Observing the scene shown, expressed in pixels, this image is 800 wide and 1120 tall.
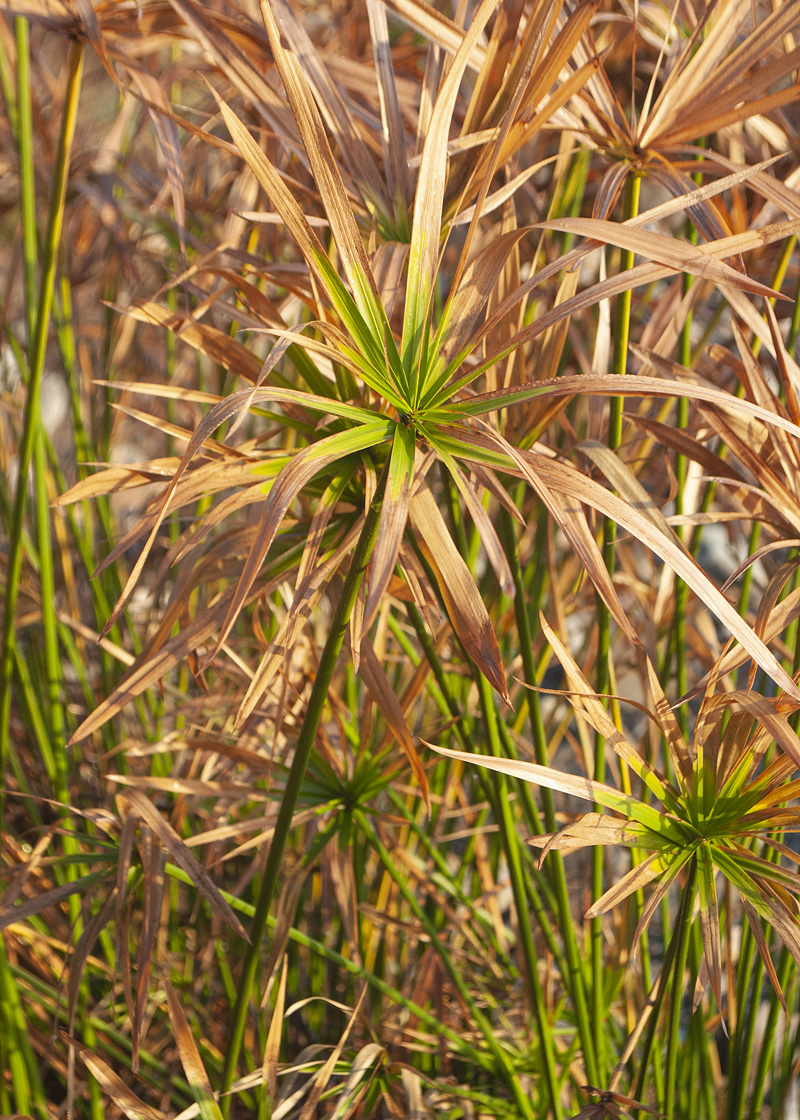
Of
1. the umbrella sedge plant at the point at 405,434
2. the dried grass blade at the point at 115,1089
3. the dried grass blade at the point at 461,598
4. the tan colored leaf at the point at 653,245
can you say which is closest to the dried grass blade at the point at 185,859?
the umbrella sedge plant at the point at 405,434

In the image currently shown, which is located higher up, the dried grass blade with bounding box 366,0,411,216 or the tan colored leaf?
the dried grass blade with bounding box 366,0,411,216

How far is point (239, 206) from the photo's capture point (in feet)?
2.92

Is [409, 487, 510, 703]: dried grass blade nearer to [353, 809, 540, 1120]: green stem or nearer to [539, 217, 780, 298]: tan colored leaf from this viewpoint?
[539, 217, 780, 298]: tan colored leaf

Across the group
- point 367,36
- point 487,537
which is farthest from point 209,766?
point 367,36

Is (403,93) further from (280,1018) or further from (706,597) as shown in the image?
(280,1018)

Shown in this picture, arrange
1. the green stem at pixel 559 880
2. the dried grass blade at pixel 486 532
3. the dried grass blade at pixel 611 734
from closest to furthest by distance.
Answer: the dried grass blade at pixel 486 532, the dried grass blade at pixel 611 734, the green stem at pixel 559 880

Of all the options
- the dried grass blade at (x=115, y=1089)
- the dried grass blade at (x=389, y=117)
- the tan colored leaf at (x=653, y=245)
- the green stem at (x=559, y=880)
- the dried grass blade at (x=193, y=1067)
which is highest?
the dried grass blade at (x=389, y=117)

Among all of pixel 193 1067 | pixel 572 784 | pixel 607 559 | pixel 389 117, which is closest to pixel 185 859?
pixel 193 1067

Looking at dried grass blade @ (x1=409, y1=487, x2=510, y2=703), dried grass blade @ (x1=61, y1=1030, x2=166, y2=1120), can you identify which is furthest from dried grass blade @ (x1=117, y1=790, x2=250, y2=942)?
dried grass blade @ (x1=409, y1=487, x2=510, y2=703)

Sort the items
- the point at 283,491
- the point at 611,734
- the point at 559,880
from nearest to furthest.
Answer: the point at 283,491 → the point at 611,734 → the point at 559,880

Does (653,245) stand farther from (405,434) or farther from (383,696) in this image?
(383,696)

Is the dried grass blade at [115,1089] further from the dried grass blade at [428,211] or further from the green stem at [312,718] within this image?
the dried grass blade at [428,211]

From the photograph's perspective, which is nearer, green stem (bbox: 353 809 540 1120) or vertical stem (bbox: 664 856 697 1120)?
vertical stem (bbox: 664 856 697 1120)

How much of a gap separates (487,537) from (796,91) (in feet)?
1.08
